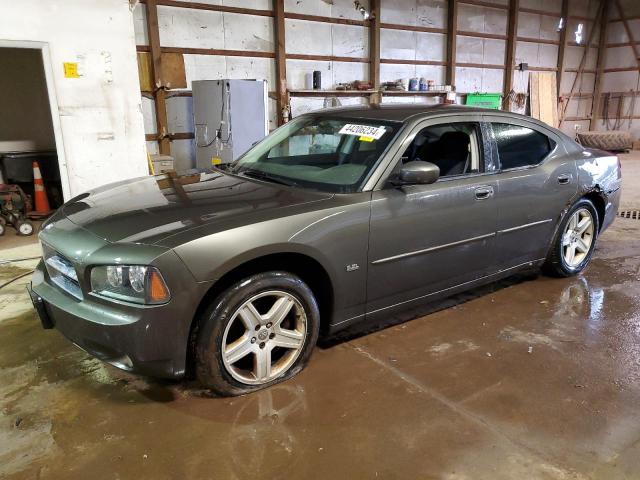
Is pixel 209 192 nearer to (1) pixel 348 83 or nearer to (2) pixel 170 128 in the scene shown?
(2) pixel 170 128

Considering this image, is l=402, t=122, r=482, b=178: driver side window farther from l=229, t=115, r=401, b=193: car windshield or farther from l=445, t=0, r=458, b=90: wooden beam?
l=445, t=0, r=458, b=90: wooden beam

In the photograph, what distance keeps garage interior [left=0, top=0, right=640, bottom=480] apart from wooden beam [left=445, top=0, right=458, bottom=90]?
4590mm

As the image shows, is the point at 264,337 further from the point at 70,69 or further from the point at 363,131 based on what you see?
the point at 70,69

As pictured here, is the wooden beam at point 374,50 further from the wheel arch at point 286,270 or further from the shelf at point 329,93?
the wheel arch at point 286,270

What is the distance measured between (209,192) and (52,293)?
36.9 inches

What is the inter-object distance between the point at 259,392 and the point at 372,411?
0.58 meters

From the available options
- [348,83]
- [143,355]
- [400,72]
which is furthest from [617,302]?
[400,72]

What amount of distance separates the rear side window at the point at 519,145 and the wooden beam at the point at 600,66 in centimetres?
1532

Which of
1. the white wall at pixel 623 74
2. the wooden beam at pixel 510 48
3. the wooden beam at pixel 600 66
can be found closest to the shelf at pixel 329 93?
the wooden beam at pixel 510 48

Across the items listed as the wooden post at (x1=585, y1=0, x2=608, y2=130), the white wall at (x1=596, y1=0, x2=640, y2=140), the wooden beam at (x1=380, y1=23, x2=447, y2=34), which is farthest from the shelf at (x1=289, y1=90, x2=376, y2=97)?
the white wall at (x1=596, y1=0, x2=640, y2=140)

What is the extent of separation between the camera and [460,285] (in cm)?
332

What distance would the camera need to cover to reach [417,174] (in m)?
2.71

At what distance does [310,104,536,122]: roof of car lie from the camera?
310 centimetres

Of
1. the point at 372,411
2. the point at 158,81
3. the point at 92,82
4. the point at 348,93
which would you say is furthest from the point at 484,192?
the point at 348,93
